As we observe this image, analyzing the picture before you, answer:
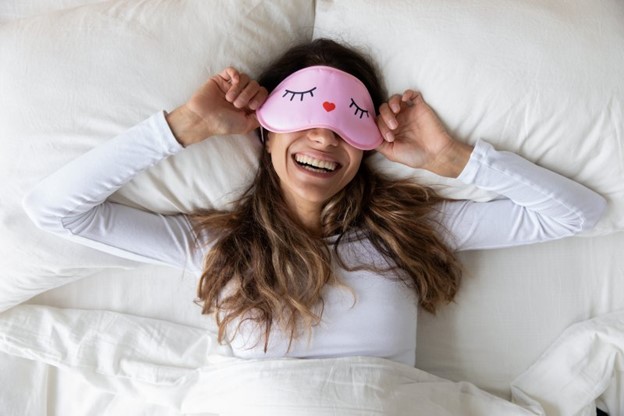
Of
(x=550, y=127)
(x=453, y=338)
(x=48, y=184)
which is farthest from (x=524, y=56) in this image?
(x=48, y=184)

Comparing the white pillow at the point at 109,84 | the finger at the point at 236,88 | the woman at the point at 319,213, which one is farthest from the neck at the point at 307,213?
the finger at the point at 236,88

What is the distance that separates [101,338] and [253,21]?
2.31 feet

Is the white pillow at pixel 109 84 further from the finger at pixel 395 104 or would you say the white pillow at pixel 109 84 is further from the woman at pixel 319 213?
the finger at pixel 395 104

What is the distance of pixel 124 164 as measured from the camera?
0.98 m

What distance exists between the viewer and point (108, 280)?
122 centimetres

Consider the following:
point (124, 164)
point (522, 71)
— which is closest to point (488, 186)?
point (522, 71)

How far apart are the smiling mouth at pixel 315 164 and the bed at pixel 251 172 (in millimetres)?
128

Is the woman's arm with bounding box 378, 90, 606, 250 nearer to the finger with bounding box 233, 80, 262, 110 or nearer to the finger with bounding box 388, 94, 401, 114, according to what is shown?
the finger with bounding box 388, 94, 401, 114

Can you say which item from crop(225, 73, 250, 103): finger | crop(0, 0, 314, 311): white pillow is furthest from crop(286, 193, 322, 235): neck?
crop(225, 73, 250, 103): finger

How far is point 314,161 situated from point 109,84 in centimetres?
39

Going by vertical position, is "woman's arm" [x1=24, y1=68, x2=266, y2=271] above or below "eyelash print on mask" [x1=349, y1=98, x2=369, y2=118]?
below

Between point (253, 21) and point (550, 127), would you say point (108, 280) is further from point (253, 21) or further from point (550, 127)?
point (550, 127)

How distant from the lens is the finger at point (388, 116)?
99cm

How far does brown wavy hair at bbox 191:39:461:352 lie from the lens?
3.42ft
